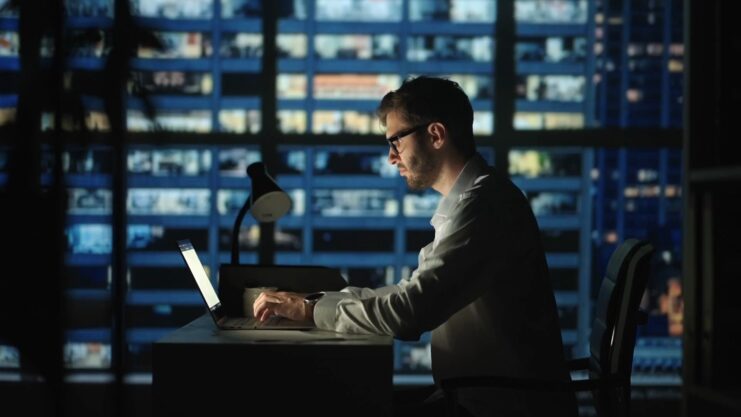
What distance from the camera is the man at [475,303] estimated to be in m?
1.86

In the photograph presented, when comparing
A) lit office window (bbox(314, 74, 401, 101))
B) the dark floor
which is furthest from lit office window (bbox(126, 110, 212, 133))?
the dark floor

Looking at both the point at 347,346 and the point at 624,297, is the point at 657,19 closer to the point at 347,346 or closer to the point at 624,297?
the point at 624,297

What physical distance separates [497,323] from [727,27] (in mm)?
1277

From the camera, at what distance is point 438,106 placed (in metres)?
2.09

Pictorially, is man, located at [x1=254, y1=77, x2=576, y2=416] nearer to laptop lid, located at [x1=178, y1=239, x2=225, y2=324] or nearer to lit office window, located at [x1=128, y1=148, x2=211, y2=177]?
laptop lid, located at [x1=178, y1=239, x2=225, y2=324]

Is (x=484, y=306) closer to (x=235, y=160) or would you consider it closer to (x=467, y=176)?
(x=467, y=176)

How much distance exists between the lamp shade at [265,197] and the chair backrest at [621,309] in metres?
0.96

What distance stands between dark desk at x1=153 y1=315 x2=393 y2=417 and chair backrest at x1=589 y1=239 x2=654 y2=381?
0.52m

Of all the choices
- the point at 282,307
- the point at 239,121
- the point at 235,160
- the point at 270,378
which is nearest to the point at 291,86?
the point at 239,121

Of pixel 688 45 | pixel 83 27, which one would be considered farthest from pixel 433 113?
pixel 83 27

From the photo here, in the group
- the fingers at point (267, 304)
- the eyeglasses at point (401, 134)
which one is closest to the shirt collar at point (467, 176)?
the eyeglasses at point (401, 134)

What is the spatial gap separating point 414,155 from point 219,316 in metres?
0.70

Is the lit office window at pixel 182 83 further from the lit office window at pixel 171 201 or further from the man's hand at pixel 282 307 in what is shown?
the man's hand at pixel 282 307

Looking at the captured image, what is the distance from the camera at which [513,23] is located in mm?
3492
